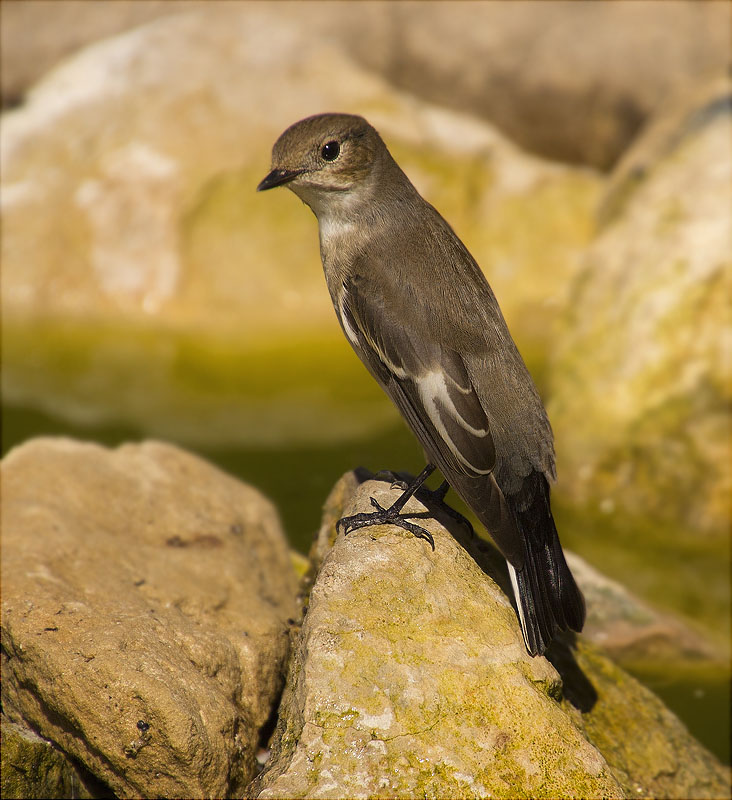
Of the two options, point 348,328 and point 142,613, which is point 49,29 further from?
point 142,613

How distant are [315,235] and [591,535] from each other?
4.52 meters

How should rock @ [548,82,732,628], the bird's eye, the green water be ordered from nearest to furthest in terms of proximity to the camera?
1. the bird's eye
2. the green water
3. rock @ [548,82,732,628]

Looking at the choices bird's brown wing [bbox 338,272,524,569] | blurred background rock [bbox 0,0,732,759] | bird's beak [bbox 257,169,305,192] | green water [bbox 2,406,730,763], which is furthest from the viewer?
blurred background rock [bbox 0,0,732,759]

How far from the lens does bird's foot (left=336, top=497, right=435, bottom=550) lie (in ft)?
11.8

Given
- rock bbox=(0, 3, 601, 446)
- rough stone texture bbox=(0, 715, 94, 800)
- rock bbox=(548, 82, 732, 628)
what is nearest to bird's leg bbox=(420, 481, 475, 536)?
rough stone texture bbox=(0, 715, 94, 800)

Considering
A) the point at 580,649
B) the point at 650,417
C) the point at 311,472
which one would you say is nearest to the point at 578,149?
the point at 650,417

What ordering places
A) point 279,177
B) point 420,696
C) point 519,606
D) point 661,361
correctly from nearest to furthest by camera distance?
1. point 420,696
2. point 519,606
3. point 279,177
4. point 661,361

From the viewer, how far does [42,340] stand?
9.00 metres

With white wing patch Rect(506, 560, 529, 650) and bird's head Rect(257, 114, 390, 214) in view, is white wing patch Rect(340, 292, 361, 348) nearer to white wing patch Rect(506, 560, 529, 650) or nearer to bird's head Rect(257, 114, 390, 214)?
bird's head Rect(257, 114, 390, 214)

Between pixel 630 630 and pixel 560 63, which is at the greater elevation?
pixel 560 63

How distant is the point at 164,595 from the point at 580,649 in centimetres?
186

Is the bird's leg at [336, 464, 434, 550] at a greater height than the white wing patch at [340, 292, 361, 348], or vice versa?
the white wing patch at [340, 292, 361, 348]

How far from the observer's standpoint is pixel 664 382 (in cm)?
690

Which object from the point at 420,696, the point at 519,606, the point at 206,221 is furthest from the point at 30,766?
the point at 206,221
